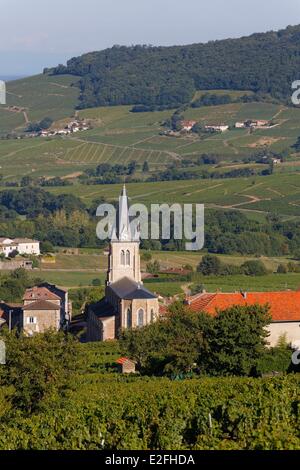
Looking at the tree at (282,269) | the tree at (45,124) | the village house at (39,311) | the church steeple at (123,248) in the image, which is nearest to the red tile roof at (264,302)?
the church steeple at (123,248)

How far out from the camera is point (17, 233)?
4405 inches

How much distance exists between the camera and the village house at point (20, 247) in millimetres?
101250

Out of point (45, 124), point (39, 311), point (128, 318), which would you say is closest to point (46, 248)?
point (39, 311)

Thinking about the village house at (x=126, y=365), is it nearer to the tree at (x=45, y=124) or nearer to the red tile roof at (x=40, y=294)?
the red tile roof at (x=40, y=294)

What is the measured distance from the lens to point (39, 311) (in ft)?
225

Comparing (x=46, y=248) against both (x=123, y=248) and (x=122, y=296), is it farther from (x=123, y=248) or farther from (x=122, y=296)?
(x=122, y=296)

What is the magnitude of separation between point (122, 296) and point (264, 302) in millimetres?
9285

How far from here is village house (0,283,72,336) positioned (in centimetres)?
6812

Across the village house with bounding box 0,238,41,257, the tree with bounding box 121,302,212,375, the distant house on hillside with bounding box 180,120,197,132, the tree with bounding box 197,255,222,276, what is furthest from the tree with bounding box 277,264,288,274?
the distant house on hillside with bounding box 180,120,197,132

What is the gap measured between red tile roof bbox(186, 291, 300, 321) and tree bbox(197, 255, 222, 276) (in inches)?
1159

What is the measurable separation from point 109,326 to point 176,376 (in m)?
17.8

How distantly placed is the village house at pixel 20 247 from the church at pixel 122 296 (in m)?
34.1
